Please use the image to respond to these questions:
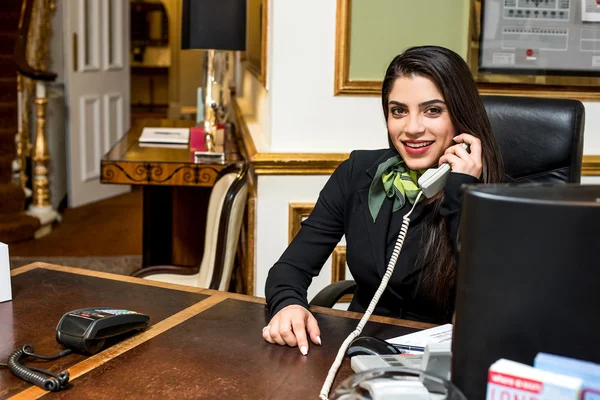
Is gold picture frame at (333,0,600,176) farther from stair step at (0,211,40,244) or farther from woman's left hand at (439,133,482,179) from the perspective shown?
stair step at (0,211,40,244)

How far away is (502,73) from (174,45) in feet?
27.3

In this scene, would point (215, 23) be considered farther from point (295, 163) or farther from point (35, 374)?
point (35, 374)

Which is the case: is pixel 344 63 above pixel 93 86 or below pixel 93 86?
above

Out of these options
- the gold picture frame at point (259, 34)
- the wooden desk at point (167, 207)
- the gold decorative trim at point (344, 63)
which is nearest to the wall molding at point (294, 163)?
the gold decorative trim at point (344, 63)

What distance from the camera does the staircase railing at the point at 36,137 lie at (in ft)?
17.3

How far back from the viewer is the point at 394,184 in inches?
71.4

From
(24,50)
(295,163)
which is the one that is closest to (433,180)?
(295,163)

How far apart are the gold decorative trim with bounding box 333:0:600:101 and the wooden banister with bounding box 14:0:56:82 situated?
126 inches

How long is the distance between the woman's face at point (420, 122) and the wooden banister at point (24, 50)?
13.3 ft

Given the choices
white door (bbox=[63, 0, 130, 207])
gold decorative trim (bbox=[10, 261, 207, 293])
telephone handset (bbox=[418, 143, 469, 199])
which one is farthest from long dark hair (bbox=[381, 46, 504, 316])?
white door (bbox=[63, 0, 130, 207])

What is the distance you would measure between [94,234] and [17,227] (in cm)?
53

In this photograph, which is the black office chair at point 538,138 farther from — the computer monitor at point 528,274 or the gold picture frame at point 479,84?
the computer monitor at point 528,274

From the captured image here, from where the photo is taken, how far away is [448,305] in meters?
1.79

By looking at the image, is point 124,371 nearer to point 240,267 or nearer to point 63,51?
point 240,267
